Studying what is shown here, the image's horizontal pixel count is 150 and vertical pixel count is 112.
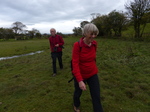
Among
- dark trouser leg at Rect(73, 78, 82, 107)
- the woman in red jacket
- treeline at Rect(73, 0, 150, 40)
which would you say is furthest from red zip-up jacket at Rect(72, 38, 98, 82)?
treeline at Rect(73, 0, 150, 40)

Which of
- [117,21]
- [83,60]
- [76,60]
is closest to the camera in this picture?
[76,60]

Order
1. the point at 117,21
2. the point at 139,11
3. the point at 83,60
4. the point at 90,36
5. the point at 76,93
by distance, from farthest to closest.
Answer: the point at 117,21 < the point at 139,11 < the point at 76,93 < the point at 83,60 < the point at 90,36

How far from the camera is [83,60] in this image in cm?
270

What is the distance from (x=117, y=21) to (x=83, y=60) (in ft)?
99.3

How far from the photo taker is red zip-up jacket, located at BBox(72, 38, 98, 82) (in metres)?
2.56

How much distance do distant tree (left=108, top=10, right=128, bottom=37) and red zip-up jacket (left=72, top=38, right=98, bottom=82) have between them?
95.0 feet

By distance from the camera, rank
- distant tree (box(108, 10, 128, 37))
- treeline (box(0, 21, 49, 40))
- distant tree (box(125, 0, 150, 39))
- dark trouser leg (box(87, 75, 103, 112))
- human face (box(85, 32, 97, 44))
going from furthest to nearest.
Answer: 1. treeline (box(0, 21, 49, 40))
2. distant tree (box(108, 10, 128, 37))
3. distant tree (box(125, 0, 150, 39))
4. dark trouser leg (box(87, 75, 103, 112))
5. human face (box(85, 32, 97, 44))

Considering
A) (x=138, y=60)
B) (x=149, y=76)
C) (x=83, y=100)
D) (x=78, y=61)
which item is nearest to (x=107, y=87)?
(x=83, y=100)

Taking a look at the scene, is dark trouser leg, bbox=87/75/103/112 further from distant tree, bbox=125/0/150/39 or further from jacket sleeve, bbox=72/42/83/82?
distant tree, bbox=125/0/150/39

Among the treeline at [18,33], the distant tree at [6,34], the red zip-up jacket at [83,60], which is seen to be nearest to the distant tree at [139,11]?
the red zip-up jacket at [83,60]

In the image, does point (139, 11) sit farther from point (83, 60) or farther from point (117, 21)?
point (83, 60)

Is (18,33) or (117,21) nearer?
(117,21)

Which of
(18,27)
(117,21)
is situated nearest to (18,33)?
(18,27)

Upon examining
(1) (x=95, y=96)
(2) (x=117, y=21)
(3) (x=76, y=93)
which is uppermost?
(2) (x=117, y=21)
